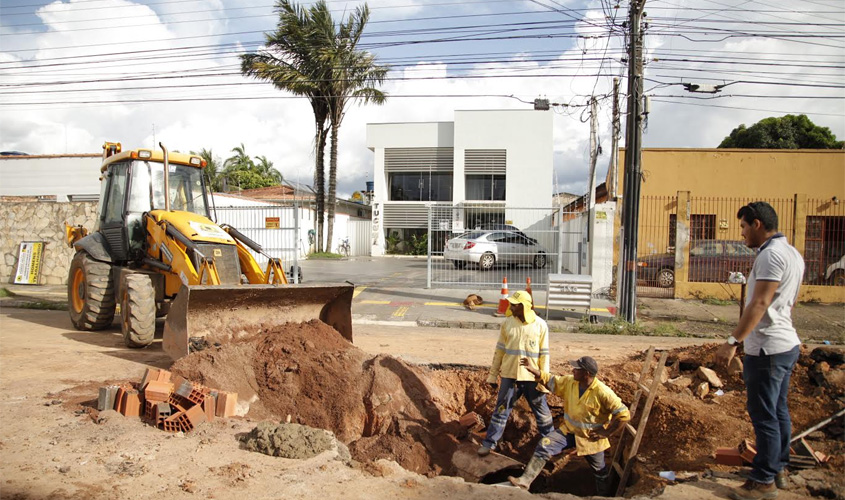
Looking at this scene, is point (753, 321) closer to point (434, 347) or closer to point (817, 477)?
point (817, 477)

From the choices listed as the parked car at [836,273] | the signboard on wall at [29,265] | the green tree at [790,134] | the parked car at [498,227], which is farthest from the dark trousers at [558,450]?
the green tree at [790,134]

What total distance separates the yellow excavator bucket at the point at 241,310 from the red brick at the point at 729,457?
15.5ft

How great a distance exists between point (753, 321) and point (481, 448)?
2.71 m

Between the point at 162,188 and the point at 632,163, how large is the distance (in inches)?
364

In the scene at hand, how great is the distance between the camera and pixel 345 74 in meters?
24.4

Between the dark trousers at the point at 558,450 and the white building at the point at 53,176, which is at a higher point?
the white building at the point at 53,176

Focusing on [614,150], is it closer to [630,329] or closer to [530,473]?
[630,329]

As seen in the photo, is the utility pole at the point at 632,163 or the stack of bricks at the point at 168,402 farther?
the utility pole at the point at 632,163

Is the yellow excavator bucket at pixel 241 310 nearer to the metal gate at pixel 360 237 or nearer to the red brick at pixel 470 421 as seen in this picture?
the red brick at pixel 470 421

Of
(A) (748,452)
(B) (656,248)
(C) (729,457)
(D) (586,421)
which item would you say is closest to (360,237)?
(B) (656,248)

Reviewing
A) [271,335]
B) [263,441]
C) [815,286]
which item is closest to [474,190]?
[815,286]

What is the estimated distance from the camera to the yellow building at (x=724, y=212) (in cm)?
1480

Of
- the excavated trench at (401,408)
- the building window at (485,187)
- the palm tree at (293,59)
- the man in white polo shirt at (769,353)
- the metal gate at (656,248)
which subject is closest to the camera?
the man in white polo shirt at (769,353)

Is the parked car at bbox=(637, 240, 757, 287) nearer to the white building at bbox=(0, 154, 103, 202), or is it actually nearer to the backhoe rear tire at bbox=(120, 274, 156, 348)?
the backhoe rear tire at bbox=(120, 274, 156, 348)
